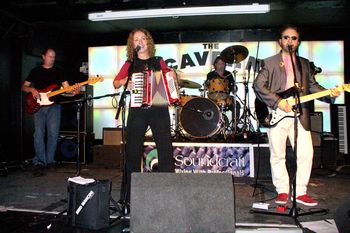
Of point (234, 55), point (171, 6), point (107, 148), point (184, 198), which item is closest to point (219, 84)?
point (234, 55)

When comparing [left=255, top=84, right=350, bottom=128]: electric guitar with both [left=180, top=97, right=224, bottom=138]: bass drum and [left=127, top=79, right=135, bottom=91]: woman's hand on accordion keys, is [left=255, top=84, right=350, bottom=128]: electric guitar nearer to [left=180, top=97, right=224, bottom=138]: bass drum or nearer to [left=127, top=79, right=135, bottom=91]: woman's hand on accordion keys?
[left=127, top=79, right=135, bottom=91]: woman's hand on accordion keys

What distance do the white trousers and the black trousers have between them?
1324 mm

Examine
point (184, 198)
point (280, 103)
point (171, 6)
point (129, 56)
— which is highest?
point (171, 6)

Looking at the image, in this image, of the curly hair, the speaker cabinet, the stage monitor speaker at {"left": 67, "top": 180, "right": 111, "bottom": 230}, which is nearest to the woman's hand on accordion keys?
the curly hair

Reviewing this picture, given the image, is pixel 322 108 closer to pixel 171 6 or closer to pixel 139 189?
pixel 171 6

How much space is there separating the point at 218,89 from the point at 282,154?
3.54 meters

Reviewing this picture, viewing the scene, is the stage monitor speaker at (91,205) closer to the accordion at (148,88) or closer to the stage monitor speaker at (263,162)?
the accordion at (148,88)

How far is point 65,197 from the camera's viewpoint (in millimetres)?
4832

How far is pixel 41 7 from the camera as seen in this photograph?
23.7ft

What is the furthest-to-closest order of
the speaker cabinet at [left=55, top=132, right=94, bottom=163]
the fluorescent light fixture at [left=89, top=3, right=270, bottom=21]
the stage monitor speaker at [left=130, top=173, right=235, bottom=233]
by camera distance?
the speaker cabinet at [left=55, top=132, right=94, bottom=163]
the fluorescent light fixture at [left=89, top=3, right=270, bottom=21]
the stage monitor speaker at [left=130, top=173, right=235, bottom=233]

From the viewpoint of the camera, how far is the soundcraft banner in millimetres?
6145

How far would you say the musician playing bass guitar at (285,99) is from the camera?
4266 mm

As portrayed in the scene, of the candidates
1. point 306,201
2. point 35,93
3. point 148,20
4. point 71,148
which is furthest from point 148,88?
point 148,20

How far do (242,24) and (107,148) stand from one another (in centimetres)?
501
